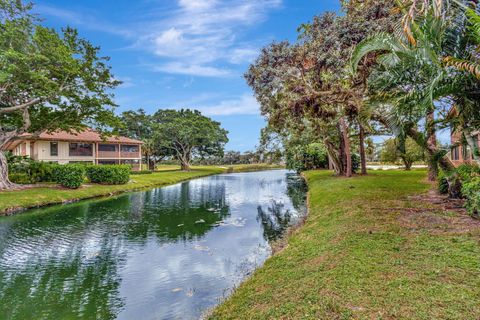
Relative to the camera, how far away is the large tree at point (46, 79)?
18234 millimetres

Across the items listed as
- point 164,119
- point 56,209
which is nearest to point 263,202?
point 56,209

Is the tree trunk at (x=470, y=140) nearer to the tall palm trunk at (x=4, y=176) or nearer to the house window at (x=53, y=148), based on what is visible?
the tall palm trunk at (x=4, y=176)

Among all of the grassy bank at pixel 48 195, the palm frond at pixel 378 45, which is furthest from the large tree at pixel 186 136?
the palm frond at pixel 378 45

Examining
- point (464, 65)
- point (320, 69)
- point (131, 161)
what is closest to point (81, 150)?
point (131, 161)

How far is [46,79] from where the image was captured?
17875 mm

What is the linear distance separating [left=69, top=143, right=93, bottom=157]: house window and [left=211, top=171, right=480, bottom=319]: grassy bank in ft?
120

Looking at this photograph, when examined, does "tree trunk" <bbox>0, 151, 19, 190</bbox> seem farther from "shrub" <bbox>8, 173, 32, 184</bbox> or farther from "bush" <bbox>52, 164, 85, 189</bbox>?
"bush" <bbox>52, 164, 85, 189</bbox>

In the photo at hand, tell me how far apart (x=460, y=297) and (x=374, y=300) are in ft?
3.84

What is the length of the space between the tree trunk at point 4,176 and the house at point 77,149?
29.8 feet

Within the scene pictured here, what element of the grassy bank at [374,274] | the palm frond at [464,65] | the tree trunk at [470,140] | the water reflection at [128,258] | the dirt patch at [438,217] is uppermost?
the palm frond at [464,65]

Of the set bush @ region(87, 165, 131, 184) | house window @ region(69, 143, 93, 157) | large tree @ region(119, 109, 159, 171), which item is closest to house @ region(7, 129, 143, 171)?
house window @ region(69, 143, 93, 157)

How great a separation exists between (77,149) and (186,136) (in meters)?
16.1

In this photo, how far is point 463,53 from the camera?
699 cm

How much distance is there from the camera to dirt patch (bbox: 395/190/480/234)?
7.55 metres
